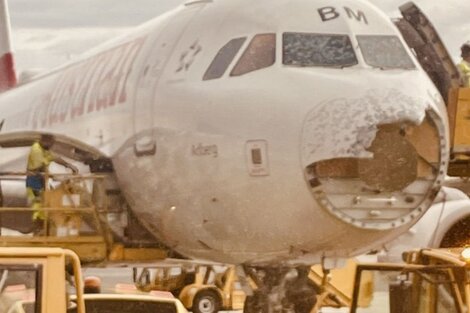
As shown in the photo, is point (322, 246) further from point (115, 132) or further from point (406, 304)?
point (406, 304)

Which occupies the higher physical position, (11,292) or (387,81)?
(387,81)

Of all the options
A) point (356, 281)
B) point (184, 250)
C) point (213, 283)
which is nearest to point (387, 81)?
point (184, 250)

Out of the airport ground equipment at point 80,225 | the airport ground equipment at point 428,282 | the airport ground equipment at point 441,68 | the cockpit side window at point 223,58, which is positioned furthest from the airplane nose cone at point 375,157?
the airport ground equipment at point 80,225

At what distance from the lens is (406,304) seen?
948 centimetres

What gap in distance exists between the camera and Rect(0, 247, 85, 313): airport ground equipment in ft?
24.6

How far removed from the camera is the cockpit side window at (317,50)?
14.2m

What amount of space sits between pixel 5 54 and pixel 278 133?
1876 cm

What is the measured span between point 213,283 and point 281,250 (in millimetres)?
10611

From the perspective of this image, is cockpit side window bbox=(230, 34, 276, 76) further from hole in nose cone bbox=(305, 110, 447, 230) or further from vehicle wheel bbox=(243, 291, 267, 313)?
vehicle wheel bbox=(243, 291, 267, 313)

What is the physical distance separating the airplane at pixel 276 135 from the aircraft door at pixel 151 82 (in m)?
0.02

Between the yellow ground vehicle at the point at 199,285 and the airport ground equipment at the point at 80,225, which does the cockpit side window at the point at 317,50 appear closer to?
the airport ground equipment at the point at 80,225

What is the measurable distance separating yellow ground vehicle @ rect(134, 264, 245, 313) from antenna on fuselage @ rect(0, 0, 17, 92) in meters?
5.38

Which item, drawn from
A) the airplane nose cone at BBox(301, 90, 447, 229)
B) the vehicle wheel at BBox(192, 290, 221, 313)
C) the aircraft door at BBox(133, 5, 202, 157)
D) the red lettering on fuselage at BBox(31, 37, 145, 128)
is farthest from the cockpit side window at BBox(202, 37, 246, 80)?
the vehicle wheel at BBox(192, 290, 221, 313)

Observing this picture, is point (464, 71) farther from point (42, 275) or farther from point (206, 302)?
point (42, 275)
